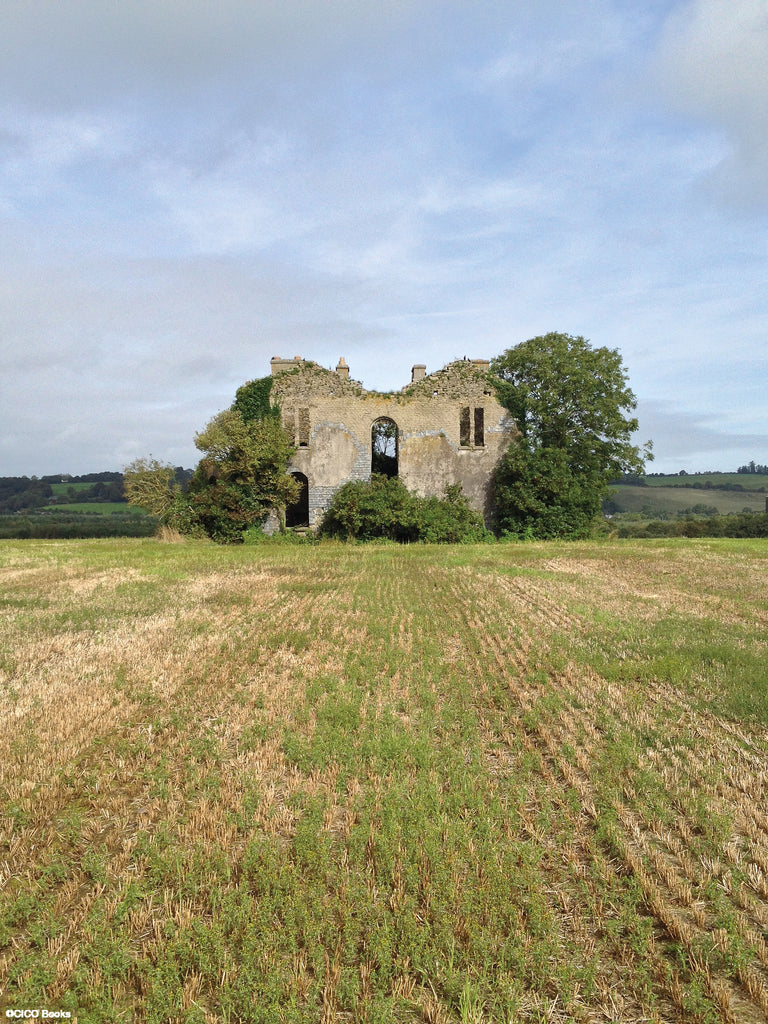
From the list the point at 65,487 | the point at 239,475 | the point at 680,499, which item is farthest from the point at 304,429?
the point at 680,499

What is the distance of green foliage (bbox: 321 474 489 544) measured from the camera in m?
27.4

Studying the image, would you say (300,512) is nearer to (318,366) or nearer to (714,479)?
(318,366)

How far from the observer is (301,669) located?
8.49 metres

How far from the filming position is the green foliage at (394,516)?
90.0 ft

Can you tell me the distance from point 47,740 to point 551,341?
3030cm

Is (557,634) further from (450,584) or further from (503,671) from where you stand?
(450,584)

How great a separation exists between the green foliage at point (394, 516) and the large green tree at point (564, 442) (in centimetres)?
283

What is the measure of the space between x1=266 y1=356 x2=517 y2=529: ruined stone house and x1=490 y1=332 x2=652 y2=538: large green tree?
3.87 ft

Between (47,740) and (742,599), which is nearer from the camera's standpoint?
(47,740)

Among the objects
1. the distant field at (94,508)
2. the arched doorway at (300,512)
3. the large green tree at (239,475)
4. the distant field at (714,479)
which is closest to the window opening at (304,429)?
the large green tree at (239,475)

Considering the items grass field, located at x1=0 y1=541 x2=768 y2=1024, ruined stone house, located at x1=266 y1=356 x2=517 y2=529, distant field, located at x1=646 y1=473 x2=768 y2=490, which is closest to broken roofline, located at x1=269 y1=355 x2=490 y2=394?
ruined stone house, located at x1=266 y1=356 x2=517 y2=529

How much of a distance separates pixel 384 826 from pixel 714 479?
139m

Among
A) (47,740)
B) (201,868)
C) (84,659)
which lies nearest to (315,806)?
(201,868)

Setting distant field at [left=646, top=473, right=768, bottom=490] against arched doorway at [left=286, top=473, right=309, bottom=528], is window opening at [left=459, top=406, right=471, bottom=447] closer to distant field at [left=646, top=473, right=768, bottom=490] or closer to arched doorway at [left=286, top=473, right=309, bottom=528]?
arched doorway at [left=286, top=473, right=309, bottom=528]
